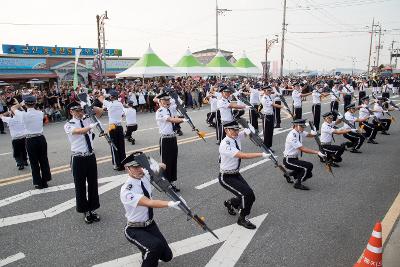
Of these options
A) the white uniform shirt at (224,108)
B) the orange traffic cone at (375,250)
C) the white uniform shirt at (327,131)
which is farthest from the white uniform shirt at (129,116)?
the orange traffic cone at (375,250)

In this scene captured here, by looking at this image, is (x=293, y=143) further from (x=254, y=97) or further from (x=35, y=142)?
(x=254, y=97)

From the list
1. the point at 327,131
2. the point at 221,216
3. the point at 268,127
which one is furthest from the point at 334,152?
the point at 221,216

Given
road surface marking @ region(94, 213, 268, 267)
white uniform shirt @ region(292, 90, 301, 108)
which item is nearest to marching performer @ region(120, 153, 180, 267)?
road surface marking @ region(94, 213, 268, 267)

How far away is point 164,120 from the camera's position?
288 inches

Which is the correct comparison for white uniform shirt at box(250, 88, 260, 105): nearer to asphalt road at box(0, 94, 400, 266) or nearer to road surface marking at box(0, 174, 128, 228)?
asphalt road at box(0, 94, 400, 266)

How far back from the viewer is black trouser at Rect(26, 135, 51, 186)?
24.0 ft

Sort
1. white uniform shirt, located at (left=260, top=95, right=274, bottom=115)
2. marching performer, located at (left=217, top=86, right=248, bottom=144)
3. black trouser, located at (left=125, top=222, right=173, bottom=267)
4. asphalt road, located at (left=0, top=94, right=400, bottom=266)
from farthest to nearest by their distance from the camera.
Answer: white uniform shirt, located at (left=260, top=95, right=274, bottom=115), marching performer, located at (left=217, top=86, right=248, bottom=144), asphalt road, located at (left=0, top=94, right=400, bottom=266), black trouser, located at (left=125, top=222, right=173, bottom=267)

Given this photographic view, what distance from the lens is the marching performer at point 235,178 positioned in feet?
18.5

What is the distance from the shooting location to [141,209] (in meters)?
4.31

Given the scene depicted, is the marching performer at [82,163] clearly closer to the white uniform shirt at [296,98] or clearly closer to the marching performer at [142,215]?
the marching performer at [142,215]

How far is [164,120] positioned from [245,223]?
297 centimetres


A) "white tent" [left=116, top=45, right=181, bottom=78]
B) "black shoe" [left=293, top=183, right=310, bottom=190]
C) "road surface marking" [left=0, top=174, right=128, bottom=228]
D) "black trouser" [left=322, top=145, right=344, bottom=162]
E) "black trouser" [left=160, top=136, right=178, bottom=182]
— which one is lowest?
"road surface marking" [left=0, top=174, right=128, bottom=228]

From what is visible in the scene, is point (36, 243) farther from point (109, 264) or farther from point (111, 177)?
point (111, 177)

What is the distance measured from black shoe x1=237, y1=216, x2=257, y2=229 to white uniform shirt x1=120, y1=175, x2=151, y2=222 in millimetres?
1998
